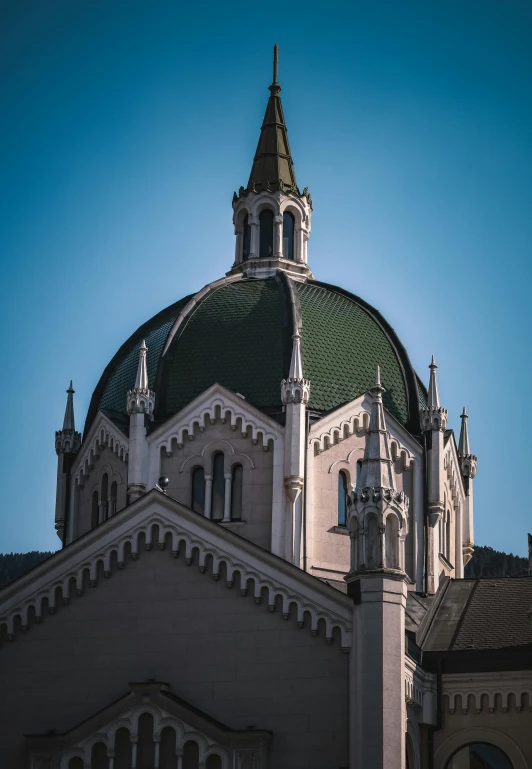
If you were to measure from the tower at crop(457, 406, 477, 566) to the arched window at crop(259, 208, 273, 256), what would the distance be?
8.37 meters

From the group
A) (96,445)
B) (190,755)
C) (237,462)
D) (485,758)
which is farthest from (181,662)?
(485,758)

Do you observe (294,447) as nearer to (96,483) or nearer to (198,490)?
(198,490)

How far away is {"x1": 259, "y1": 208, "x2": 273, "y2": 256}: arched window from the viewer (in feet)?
171

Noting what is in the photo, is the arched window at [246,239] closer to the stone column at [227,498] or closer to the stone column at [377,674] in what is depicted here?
the stone column at [227,498]

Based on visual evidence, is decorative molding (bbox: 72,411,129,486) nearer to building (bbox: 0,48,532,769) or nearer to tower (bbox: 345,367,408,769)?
building (bbox: 0,48,532,769)

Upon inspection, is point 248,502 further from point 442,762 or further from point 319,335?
point 442,762

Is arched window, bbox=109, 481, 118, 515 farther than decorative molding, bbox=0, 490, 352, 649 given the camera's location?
Yes

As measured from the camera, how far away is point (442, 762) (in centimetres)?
3809

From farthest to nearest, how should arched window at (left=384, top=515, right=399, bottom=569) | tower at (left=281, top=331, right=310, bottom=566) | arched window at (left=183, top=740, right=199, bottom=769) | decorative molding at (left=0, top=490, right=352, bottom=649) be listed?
tower at (left=281, top=331, right=310, bottom=566) < decorative molding at (left=0, top=490, right=352, bottom=649) < arched window at (left=384, top=515, right=399, bottom=569) < arched window at (left=183, top=740, right=199, bottom=769)

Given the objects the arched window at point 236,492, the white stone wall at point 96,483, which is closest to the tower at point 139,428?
the white stone wall at point 96,483

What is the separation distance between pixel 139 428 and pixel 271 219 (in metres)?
10.6

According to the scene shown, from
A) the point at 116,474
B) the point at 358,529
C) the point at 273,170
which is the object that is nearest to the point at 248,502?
the point at 116,474

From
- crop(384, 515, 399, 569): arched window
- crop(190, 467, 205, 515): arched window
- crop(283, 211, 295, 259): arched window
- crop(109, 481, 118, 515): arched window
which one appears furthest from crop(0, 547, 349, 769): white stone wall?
crop(283, 211, 295, 259): arched window

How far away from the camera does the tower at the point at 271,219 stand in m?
51.6
